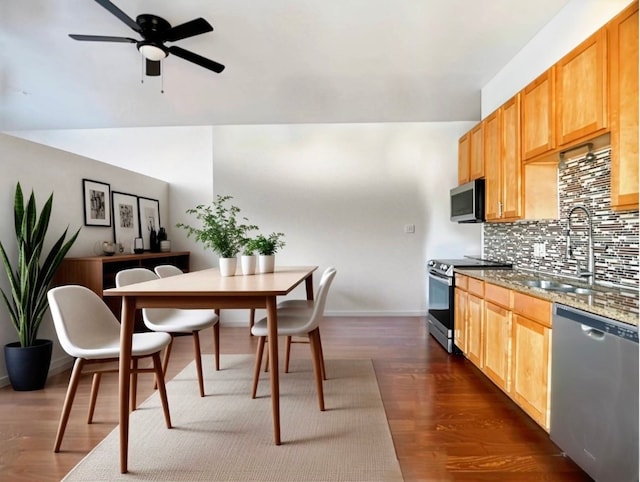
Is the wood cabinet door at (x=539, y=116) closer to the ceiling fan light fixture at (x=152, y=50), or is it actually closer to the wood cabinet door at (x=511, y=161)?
the wood cabinet door at (x=511, y=161)

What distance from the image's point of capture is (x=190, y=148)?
5.36 meters

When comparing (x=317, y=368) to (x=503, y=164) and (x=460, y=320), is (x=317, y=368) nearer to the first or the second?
(x=460, y=320)

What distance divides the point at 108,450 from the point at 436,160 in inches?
180

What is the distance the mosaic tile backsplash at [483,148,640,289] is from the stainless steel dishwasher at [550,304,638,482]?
511 millimetres

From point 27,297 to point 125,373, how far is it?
154cm

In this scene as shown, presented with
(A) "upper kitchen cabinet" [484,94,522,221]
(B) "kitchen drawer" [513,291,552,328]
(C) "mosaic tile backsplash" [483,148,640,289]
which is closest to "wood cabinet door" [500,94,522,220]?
(A) "upper kitchen cabinet" [484,94,522,221]

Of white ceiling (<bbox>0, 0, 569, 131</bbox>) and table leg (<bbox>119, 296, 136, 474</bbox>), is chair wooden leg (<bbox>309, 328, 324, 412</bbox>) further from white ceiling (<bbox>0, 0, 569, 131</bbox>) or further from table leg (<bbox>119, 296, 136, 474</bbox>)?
white ceiling (<bbox>0, 0, 569, 131</bbox>)

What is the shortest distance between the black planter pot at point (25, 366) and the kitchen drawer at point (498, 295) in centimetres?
322

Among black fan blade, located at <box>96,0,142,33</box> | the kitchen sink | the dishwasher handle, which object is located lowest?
the dishwasher handle

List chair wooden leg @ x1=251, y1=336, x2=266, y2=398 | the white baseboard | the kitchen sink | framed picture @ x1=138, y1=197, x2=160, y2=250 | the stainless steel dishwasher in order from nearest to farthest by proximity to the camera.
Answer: the stainless steel dishwasher < the kitchen sink < chair wooden leg @ x1=251, y1=336, x2=266, y2=398 < framed picture @ x1=138, y1=197, x2=160, y2=250 < the white baseboard

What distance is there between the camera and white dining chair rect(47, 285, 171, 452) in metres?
1.83

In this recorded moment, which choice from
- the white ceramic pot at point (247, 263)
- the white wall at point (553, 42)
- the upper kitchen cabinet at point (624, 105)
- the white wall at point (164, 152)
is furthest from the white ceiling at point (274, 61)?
the white ceramic pot at point (247, 263)

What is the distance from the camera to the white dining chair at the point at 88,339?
183cm

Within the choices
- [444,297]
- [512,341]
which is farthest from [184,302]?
[444,297]
